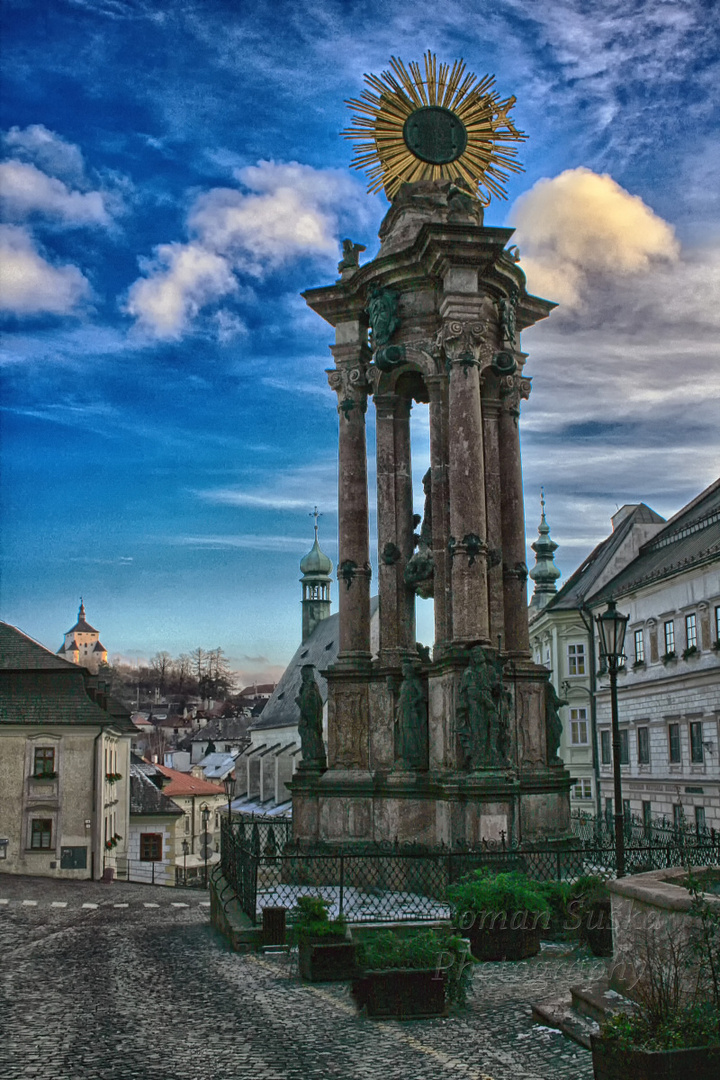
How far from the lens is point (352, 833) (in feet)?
57.4

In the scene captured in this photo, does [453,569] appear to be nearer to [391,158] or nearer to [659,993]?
[391,158]

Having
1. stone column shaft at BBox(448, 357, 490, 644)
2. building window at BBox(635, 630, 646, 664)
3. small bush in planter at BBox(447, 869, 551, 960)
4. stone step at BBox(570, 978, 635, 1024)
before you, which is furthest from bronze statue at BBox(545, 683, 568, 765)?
building window at BBox(635, 630, 646, 664)

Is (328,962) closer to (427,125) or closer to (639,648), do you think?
(427,125)

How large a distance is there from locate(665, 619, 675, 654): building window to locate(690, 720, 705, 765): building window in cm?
301

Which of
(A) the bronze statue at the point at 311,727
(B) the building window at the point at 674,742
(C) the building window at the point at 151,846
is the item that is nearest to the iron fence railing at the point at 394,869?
(A) the bronze statue at the point at 311,727

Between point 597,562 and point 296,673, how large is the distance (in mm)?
37424

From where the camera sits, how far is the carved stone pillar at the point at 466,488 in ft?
55.6

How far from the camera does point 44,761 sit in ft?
118

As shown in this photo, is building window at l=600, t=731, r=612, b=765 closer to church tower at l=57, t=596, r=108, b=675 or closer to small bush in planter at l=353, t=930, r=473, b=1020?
small bush in planter at l=353, t=930, r=473, b=1020

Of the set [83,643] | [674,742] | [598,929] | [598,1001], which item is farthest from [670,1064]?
[83,643]

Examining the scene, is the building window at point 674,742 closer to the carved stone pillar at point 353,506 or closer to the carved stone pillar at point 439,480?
the carved stone pillar at point 353,506

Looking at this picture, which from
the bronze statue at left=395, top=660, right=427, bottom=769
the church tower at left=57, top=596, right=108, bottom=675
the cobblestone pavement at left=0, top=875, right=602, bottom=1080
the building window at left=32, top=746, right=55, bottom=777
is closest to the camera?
the cobblestone pavement at left=0, top=875, right=602, bottom=1080

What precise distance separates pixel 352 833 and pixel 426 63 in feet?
46.4

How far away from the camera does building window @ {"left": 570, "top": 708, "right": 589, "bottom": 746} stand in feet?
148
